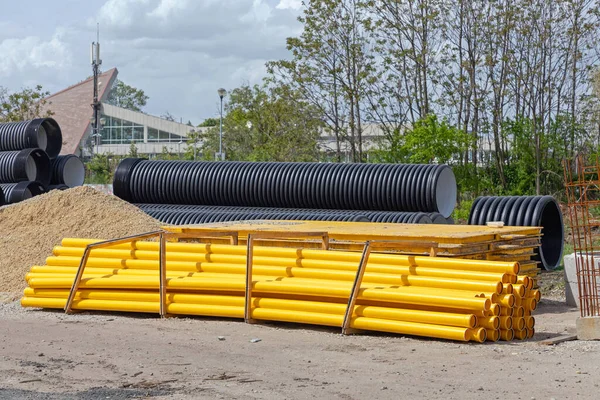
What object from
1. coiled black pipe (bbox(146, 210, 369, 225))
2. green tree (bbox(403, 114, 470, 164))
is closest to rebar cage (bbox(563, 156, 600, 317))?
coiled black pipe (bbox(146, 210, 369, 225))

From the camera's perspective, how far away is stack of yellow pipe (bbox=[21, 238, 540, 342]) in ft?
30.3

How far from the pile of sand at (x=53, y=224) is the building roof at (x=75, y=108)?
48.6 meters

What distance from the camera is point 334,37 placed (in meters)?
28.7

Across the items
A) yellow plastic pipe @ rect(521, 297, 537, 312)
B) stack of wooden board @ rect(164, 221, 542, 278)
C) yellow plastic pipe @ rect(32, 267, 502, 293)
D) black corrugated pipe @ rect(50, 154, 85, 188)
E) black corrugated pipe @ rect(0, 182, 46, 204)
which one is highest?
black corrugated pipe @ rect(50, 154, 85, 188)

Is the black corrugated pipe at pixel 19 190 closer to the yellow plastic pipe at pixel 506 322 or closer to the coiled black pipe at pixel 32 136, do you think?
the coiled black pipe at pixel 32 136

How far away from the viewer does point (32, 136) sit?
80.4 feet

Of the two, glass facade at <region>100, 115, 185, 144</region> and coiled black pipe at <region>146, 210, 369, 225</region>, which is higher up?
glass facade at <region>100, 115, 185, 144</region>

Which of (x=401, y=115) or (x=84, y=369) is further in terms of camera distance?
(x=401, y=115)

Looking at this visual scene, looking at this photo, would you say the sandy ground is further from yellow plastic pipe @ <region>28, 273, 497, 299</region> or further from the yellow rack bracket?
the yellow rack bracket

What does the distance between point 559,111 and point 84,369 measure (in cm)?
2230

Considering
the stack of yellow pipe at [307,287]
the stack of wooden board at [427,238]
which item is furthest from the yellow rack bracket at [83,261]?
the stack of wooden board at [427,238]

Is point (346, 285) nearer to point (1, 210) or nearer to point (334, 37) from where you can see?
point (1, 210)

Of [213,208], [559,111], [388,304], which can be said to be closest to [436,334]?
[388,304]

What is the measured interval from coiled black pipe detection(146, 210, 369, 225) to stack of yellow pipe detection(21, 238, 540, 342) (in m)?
5.87
